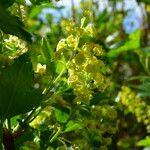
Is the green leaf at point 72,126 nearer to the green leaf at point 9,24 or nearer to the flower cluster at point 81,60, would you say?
the flower cluster at point 81,60

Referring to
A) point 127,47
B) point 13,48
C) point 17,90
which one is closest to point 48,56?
point 13,48

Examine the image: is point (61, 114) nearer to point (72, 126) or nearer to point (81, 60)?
point (72, 126)

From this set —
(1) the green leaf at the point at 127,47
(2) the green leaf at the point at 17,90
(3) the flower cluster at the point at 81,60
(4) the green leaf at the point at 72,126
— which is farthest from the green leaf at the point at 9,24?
(1) the green leaf at the point at 127,47

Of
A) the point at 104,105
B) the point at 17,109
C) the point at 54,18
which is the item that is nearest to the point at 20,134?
the point at 17,109

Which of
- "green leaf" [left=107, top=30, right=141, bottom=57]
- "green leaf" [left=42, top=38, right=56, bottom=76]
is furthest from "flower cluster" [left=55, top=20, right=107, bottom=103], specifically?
"green leaf" [left=107, top=30, right=141, bottom=57]

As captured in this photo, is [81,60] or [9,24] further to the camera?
[81,60]

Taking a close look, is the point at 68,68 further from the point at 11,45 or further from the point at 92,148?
the point at 92,148

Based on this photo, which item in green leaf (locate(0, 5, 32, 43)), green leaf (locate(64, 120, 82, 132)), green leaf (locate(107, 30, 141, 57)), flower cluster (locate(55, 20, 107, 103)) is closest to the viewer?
green leaf (locate(0, 5, 32, 43))

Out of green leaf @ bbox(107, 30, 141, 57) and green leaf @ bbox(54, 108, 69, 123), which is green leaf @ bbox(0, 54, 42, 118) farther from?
green leaf @ bbox(107, 30, 141, 57)
